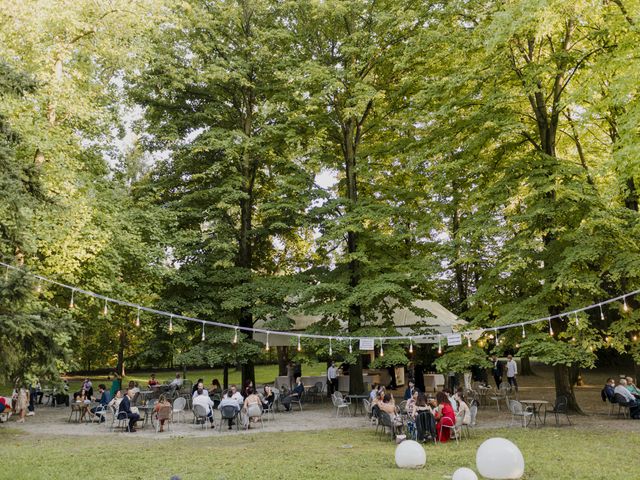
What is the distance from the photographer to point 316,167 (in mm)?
A: 20938

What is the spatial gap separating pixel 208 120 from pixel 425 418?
15767mm

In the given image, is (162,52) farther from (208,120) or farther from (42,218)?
(42,218)

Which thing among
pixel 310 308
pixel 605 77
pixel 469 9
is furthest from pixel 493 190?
pixel 310 308

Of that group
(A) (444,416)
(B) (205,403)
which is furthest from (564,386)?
(B) (205,403)

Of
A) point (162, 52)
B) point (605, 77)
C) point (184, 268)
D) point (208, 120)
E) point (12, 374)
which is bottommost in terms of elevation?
point (12, 374)

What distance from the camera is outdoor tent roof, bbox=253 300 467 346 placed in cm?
1855

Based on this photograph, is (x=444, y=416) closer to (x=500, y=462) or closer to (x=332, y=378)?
(x=500, y=462)

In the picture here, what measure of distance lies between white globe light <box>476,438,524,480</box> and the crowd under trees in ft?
21.6

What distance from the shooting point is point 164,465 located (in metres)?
9.77

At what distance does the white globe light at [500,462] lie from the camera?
7387 mm

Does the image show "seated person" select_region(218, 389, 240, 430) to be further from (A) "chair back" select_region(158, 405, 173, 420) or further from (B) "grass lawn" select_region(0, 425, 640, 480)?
(A) "chair back" select_region(158, 405, 173, 420)

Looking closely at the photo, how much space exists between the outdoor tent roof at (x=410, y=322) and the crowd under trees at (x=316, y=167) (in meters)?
0.68

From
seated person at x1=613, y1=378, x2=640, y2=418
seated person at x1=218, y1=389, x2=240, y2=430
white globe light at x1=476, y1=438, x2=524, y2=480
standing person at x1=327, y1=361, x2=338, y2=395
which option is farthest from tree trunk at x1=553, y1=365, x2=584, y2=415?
seated person at x1=218, y1=389, x2=240, y2=430

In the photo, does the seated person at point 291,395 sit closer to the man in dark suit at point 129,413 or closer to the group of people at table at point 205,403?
the group of people at table at point 205,403
